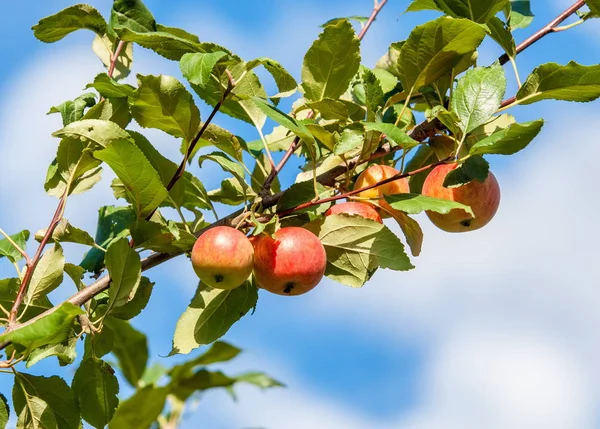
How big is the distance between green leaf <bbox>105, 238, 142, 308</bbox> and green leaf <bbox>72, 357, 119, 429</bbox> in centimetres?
23

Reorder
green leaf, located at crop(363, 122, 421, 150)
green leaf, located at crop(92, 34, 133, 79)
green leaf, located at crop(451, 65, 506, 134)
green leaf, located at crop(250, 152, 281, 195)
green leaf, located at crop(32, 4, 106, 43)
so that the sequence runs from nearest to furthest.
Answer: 1. green leaf, located at crop(363, 122, 421, 150)
2. green leaf, located at crop(451, 65, 506, 134)
3. green leaf, located at crop(32, 4, 106, 43)
4. green leaf, located at crop(250, 152, 281, 195)
5. green leaf, located at crop(92, 34, 133, 79)

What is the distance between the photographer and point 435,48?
5.79 ft

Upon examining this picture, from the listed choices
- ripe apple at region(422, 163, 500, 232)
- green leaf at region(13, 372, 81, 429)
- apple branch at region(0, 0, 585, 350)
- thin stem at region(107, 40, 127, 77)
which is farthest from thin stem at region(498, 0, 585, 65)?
green leaf at region(13, 372, 81, 429)

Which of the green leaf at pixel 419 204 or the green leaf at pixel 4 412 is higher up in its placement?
the green leaf at pixel 419 204

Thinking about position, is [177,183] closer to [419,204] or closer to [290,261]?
[290,261]

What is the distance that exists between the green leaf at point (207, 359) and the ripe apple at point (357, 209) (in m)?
0.43

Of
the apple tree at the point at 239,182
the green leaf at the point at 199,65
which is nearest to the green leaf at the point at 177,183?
the apple tree at the point at 239,182

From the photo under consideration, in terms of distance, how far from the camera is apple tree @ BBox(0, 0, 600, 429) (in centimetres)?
167

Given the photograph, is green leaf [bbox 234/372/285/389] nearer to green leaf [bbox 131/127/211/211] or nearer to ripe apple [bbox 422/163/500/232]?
green leaf [bbox 131/127/211/211]

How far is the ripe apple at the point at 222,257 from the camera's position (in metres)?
1.62

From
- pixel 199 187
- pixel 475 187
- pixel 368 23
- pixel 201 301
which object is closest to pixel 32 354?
pixel 201 301

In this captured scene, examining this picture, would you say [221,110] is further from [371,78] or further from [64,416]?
[64,416]

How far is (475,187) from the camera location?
6.13ft

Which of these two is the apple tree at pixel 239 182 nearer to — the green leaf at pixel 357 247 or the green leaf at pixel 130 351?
the green leaf at pixel 357 247
